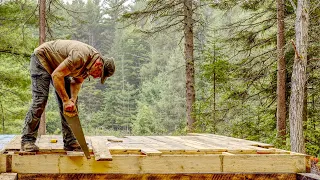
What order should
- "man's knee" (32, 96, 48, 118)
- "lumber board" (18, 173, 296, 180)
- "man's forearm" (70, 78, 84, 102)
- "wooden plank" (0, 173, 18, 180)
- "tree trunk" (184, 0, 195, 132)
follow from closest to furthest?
"wooden plank" (0, 173, 18, 180) → "lumber board" (18, 173, 296, 180) → "man's knee" (32, 96, 48, 118) → "man's forearm" (70, 78, 84, 102) → "tree trunk" (184, 0, 195, 132)

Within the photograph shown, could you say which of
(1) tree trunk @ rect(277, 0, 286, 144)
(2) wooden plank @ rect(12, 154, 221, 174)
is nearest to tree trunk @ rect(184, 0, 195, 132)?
(1) tree trunk @ rect(277, 0, 286, 144)

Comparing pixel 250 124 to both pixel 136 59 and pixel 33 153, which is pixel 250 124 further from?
pixel 136 59

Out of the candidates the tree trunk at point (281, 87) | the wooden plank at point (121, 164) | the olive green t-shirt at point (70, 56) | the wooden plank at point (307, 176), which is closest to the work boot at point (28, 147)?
the wooden plank at point (121, 164)

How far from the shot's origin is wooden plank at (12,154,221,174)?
14.6ft

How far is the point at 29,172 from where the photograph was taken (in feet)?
14.5

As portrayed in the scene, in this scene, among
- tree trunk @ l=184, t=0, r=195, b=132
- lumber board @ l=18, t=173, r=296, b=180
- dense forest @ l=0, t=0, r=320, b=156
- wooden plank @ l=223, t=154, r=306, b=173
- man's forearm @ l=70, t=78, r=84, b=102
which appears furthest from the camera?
tree trunk @ l=184, t=0, r=195, b=132

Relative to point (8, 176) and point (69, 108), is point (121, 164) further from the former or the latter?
point (8, 176)

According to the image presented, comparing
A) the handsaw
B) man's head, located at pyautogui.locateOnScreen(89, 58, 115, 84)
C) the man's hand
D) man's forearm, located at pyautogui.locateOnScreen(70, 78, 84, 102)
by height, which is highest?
man's head, located at pyautogui.locateOnScreen(89, 58, 115, 84)

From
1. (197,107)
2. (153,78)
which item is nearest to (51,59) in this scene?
(197,107)

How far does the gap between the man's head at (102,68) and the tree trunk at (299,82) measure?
5.99 meters

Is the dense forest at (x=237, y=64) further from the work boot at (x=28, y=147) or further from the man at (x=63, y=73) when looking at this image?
the work boot at (x=28, y=147)

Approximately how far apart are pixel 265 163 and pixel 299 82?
15.7ft

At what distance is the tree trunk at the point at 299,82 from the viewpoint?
9.09 metres

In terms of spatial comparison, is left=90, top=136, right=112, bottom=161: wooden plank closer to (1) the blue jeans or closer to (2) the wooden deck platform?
(2) the wooden deck platform
